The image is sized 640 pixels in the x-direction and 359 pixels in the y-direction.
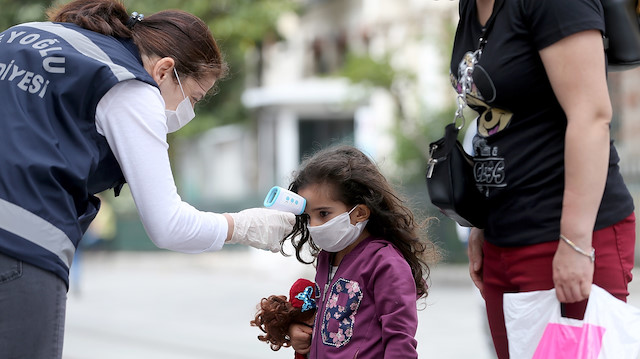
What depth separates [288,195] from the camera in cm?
264

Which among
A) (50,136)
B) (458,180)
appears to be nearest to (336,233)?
(458,180)

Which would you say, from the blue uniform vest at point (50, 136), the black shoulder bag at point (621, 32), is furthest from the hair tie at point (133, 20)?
the black shoulder bag at point (621, 32)

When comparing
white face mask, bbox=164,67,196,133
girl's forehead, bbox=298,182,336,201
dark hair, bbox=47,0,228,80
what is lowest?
girl's forehead, bbox=298,182,336,201

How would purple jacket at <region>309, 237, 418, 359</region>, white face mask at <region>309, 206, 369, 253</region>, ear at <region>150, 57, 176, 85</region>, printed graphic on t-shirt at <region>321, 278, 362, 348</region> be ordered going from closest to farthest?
ear at <region>150, 57, 176, 85</region> → purple jacket at <region>309, 237, 418, 359</region> → printed graphic on t-shirt at <region>321, 278, 362, 348</region> → white face mask at <region>309, 206, 369, 253</region>

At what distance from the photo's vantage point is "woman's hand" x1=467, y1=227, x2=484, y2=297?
8.59 ft

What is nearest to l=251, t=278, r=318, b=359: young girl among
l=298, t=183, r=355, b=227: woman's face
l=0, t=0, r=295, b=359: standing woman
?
l=298, t=183, r=355, b=227: woman's face

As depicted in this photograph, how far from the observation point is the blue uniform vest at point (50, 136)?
205cm

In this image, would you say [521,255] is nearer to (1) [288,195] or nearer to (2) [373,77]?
(1) [288,195]

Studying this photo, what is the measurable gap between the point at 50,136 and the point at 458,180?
1119 millimetres

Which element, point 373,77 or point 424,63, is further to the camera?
point 424,63

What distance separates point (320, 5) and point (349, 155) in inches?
835

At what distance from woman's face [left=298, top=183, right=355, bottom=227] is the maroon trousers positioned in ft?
2.02

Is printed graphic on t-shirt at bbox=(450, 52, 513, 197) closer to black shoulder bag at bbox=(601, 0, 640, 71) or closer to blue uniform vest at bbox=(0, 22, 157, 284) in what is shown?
black shoulder bag at bbox=(601, 0, 640, 71)

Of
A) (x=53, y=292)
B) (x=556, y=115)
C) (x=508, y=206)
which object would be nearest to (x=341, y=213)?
(x=508, y=206)
